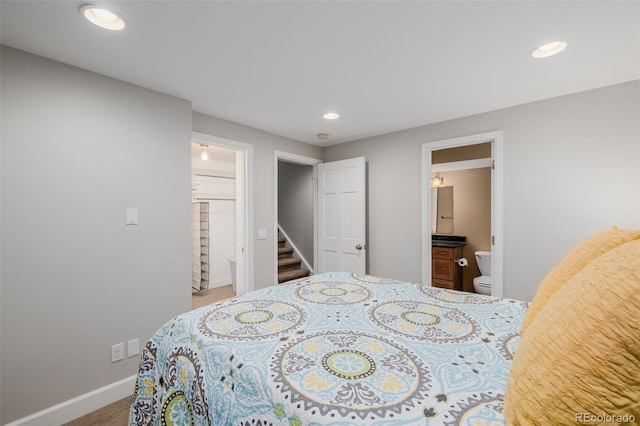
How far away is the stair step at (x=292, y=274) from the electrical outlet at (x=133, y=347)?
2.28 meters

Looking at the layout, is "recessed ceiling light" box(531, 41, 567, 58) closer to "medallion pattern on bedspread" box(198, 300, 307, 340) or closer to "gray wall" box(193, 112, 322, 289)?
"medallion pattern on bedspread" box(198, 300, 307, 340)

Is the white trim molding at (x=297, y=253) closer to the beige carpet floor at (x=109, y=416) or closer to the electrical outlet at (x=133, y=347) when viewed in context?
the electrical outlet at (x=133, y=347)

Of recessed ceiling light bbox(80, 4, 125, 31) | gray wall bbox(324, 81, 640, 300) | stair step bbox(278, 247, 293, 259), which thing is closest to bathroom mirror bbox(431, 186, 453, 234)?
gray wall bbox(324, 81, 640, 300)

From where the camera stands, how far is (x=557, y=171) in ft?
7.89

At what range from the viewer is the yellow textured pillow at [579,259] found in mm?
887

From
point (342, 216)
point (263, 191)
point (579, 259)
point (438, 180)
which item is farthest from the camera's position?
point (438, 180)

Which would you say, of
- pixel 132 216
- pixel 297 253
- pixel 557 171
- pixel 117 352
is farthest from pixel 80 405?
pixel 557 171

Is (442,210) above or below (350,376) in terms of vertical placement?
above

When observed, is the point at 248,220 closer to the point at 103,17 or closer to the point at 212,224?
the point at 103,17

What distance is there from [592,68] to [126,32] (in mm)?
3007

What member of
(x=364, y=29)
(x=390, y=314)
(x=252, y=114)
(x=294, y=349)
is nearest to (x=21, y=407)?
(x=294, y=349)

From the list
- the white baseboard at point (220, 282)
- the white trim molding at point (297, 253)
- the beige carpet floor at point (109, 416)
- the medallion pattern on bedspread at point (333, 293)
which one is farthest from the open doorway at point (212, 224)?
the medallion pattern on bedspread at point (333, 293)

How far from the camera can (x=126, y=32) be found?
153 cm

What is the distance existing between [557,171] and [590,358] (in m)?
2.55
